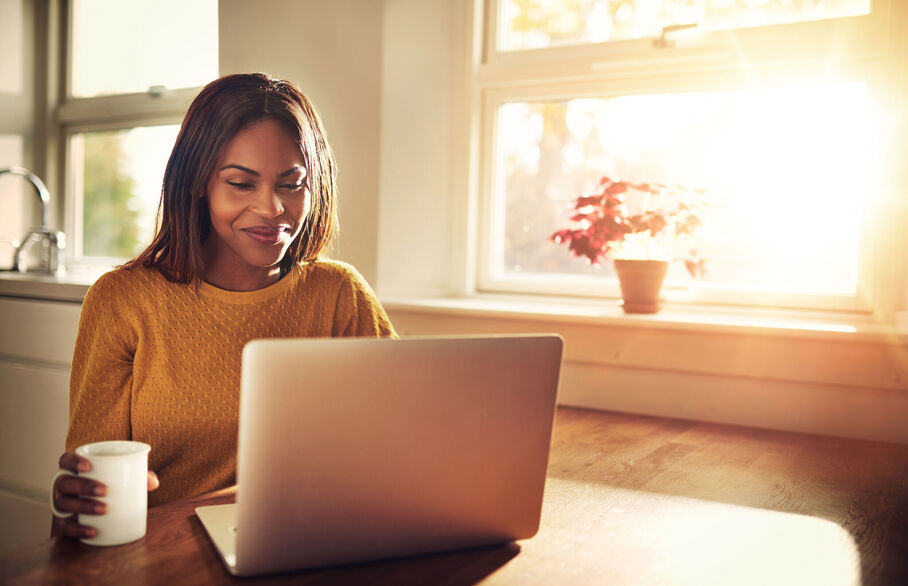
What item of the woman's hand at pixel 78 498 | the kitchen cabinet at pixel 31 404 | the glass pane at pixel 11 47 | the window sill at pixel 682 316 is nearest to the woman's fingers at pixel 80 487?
the woman's hand at pixel 78 498

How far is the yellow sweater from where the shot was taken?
117 cm

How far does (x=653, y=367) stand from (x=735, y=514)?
763mm

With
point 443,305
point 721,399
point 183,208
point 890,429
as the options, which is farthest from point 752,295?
point 183,208

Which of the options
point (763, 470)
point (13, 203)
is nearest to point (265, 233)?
point (763, 470)

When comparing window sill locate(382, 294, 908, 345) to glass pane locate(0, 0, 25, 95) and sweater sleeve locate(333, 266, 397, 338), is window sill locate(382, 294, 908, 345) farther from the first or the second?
glass pane locate(0, 0, 25, 95)

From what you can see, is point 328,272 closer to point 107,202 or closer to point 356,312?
point 356,312

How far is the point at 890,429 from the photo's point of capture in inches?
61.1

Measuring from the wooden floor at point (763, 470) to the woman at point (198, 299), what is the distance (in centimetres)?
54

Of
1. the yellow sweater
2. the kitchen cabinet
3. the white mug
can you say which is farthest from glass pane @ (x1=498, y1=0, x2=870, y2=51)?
the white mug

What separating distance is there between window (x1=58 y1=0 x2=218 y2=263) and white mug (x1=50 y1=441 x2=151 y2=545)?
223 centimetres

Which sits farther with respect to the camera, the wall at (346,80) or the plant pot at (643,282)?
the wall at (346,80)

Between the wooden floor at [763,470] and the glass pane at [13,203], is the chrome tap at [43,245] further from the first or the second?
the wooden floor at [763,470]

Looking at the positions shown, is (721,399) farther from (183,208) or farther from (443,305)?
(183,208)

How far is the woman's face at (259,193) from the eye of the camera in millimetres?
1183
